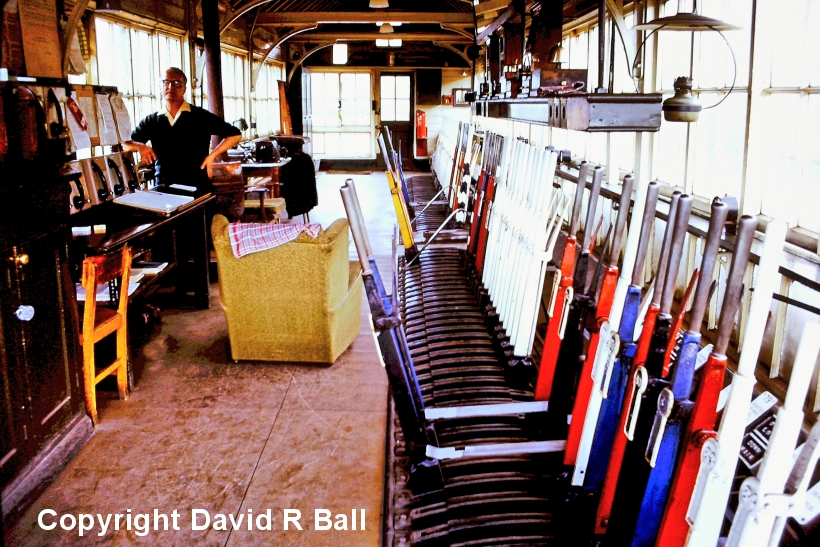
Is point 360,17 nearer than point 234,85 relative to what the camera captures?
No

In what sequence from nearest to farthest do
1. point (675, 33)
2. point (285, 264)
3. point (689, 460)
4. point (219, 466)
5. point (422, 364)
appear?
1. point (689, 460)
2. point (219, 466)
3. point (422, 364)
4. point (285, 264)
5. point (675, 33)

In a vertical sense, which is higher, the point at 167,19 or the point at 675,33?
the point at 167,19

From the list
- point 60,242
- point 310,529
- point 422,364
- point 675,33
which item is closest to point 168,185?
Answer: point 60,242

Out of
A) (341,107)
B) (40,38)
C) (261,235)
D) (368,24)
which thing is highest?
(368,24)

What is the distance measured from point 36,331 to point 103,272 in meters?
0.51

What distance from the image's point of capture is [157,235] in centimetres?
548

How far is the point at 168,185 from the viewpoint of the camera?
215 inches

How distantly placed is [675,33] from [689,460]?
3.98m

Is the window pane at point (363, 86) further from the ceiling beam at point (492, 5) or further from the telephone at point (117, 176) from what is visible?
the telephone at point (117, 176)

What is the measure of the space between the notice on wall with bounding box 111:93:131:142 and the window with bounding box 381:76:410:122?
39.7 feet

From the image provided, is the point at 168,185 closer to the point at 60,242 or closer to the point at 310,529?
the point at 60,242

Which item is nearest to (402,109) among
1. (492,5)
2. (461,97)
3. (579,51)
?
(461,97)

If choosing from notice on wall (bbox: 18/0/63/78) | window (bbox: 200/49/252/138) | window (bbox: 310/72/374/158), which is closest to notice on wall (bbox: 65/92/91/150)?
notice on wall (bbox: 18/0/63/78)

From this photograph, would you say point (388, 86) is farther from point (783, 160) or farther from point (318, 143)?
point (783, 160)
